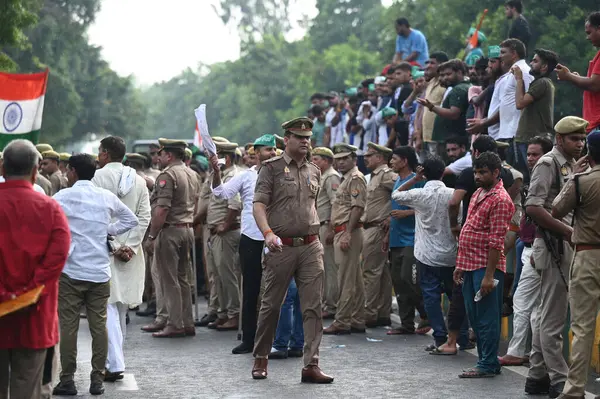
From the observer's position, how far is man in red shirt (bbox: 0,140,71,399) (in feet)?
23.6

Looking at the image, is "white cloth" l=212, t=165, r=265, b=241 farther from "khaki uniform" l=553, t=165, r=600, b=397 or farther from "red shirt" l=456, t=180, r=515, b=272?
"khaki uniform" l=553, t=165, r=600, b=397

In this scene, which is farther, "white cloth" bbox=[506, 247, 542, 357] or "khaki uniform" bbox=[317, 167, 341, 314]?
"khaki uniform" bbox=[317, 167, 341, 314]

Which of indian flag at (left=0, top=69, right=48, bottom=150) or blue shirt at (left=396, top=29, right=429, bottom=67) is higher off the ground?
blue shirt at (left=396, top=29, right=429, bottom=67)

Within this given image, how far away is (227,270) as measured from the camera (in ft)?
49.9

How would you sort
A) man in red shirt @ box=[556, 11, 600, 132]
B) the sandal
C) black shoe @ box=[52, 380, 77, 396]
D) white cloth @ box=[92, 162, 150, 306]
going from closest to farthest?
black shoe @ box=[52, 380, 77, 396]
the sandal
white cloth @ box=[92, 162, 150, 306]
man in red shirt @ box=[556, 11, 600, 132]

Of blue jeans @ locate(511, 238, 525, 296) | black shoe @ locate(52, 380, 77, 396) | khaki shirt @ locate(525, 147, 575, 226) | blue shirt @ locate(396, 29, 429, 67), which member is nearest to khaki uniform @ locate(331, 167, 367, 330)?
blue jeans @ locate(511, 238, 525, 296)

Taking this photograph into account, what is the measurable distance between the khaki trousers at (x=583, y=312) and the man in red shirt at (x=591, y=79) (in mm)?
2932

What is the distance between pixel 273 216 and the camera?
1094 centimetres

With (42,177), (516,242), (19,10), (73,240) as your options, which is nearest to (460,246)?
(516,242)

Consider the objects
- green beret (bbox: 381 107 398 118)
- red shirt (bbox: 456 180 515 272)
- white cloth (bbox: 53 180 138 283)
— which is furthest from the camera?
green beret (bbox: 381 107 398 118)

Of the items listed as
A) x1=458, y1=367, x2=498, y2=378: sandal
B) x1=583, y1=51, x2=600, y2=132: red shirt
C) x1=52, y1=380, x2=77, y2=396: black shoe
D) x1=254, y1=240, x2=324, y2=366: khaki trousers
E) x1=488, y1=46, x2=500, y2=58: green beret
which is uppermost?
x1=488, y1=46, x2=500, y2=58: green beret

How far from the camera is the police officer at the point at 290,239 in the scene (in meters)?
10.8

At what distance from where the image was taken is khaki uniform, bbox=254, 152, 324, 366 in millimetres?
10828

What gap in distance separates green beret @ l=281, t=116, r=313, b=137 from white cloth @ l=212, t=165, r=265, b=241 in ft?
6.17
